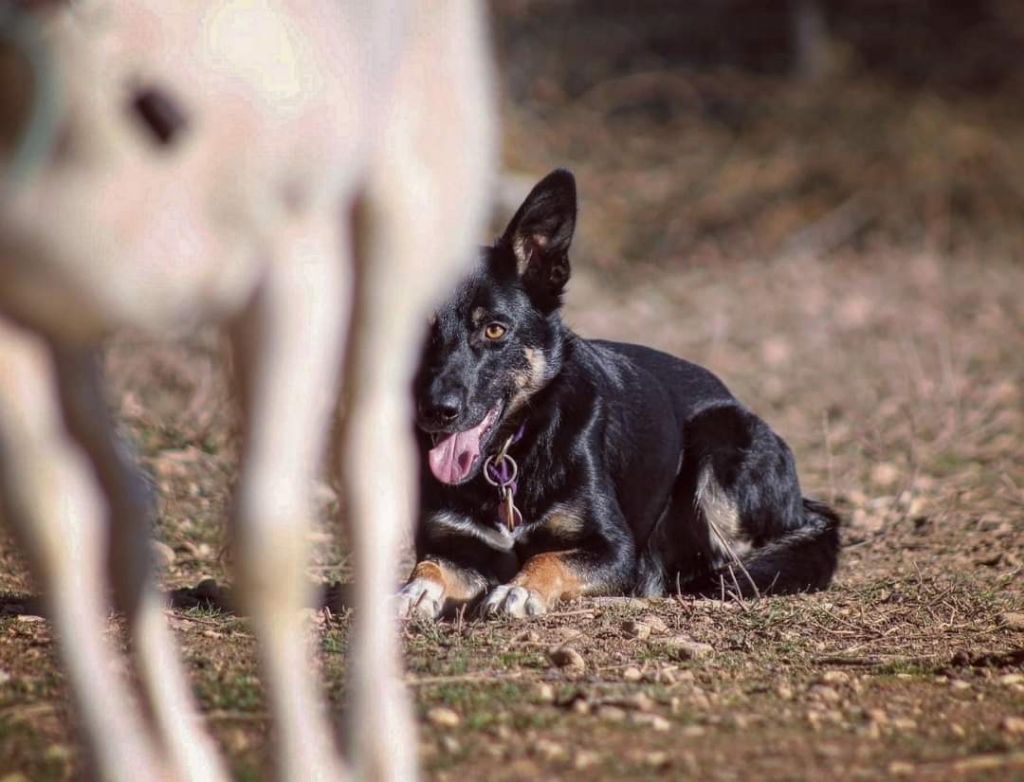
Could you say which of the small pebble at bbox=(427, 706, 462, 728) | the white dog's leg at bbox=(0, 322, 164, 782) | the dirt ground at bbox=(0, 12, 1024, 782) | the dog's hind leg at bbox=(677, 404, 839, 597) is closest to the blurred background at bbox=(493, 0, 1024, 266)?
the dirt ground at bbox=(0, 12, 1024, 782)

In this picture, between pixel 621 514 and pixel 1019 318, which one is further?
pixel 1019 318

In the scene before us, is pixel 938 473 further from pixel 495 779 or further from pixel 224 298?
pixel 224 298

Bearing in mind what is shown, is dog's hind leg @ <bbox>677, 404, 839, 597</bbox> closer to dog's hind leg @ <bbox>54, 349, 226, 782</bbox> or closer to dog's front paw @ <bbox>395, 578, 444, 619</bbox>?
dog's front paw @ <bbox>395, 578, 444, 619</bbox>

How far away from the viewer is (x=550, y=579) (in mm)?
4941

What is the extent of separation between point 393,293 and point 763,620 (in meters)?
2.58

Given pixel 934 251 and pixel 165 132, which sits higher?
pixel 934 251

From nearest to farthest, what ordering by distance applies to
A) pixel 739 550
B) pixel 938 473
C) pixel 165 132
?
pixel 165 132, pixel 739 550, pixel 938 473

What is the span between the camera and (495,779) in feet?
9.04

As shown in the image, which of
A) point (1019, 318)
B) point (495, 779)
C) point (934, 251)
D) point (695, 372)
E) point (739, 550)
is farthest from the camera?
point (934, 251)

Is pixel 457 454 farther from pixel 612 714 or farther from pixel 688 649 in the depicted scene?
pixel 612 714

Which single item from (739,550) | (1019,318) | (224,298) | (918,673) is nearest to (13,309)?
(224,298)

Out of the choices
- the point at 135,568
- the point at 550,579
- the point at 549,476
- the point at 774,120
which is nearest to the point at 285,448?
the point at 135,568

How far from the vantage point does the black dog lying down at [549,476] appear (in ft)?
16.7

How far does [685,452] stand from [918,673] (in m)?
2.26
